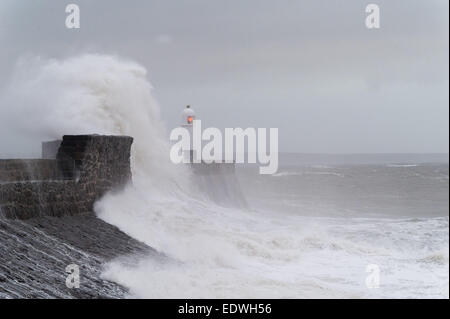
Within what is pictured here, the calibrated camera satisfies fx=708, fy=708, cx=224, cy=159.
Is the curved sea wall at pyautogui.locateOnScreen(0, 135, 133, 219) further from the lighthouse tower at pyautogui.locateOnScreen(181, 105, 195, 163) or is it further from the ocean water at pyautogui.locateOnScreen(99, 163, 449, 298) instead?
the lighthouse tower at pyautogui.locateOnScreen(181, 105, 195, 163)

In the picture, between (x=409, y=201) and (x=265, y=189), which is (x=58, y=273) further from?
(x=265, y=189)

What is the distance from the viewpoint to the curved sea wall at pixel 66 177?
709 centimetres

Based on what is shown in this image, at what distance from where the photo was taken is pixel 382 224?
12.5 m

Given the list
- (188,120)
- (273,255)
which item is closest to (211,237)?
(273,255)

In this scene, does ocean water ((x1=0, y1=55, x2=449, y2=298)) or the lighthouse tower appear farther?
the lighthouse tower

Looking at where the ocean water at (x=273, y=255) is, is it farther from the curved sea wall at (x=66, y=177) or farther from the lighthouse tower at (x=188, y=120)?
the lighthouse tower at (x=188, y=120)

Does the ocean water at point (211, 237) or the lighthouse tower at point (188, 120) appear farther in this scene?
the lighthouse tower at point (188, 120)

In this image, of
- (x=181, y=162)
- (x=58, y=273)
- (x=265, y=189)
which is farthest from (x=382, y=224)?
(x=265, y=189)

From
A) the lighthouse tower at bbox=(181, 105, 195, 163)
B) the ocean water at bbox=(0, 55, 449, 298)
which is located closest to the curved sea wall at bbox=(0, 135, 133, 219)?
the ocean water at bbox=(0, 55, 449, 298)

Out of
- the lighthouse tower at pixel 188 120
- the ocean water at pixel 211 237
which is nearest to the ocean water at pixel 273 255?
the ocean water at pixel 211 237

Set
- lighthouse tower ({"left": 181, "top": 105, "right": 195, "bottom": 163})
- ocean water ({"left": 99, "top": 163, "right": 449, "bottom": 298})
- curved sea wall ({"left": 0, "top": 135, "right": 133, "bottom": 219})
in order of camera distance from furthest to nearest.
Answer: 1. lighthouse tower ({"left": 181, "top": 105, "right": 195, "bottom": 163})
2. curved sea wall ({"left": 0, "top": 135, "right": 133, "bottom": 219})
3. ocean water ({"left": 99, "top": 163, "right": 449, "bottom": 298})

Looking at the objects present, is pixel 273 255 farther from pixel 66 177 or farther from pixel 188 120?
pixel 188 120

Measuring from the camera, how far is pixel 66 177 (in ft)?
27.8

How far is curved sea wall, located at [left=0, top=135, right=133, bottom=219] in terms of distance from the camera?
7090 millimetres
